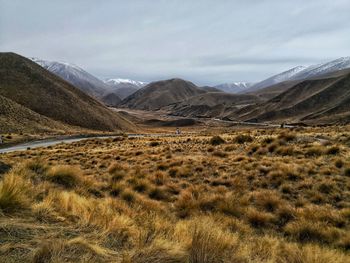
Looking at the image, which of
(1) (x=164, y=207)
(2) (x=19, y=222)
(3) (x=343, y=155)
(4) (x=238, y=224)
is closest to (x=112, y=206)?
(1) (x=164, y=207)

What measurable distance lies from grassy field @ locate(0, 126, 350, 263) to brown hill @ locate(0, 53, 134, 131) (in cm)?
7185

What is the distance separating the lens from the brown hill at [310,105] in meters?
97.8

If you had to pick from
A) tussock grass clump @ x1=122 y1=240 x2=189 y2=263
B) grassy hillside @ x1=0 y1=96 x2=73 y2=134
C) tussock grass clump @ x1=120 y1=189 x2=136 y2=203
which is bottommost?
tussock grass clump @ x1=120 y1=189 x2=136 y2=203

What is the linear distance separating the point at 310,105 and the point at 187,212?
125 meters

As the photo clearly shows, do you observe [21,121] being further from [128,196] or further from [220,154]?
[128,196]

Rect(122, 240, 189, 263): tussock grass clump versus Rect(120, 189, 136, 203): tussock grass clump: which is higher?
Rect(122, 240, 189, 263): tussock grass clump

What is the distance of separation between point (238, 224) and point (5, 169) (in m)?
7.23

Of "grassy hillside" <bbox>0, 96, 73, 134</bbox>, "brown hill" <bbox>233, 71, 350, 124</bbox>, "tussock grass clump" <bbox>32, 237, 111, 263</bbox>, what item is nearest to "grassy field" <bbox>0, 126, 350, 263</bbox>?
"tussock grass clump" <bbox>32, 237, 111, 263</bbox>

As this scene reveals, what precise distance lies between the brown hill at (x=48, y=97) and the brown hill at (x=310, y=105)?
60840 mm

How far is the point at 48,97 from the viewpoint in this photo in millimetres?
82875

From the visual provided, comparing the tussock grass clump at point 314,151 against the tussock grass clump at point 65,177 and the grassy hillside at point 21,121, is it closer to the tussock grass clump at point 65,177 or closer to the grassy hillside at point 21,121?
the tussock grass clump at point 65,177

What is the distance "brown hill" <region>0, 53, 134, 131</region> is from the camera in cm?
7794

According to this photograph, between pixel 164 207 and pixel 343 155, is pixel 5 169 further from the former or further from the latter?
pixel 343 155

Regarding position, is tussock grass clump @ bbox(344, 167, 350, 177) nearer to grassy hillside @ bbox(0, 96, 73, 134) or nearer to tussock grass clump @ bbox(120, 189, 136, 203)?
tussock grass clump @ bbox(120, 189, 136, 203)
